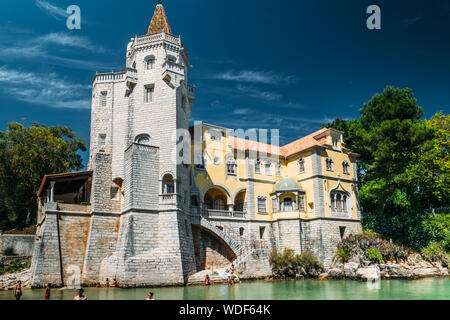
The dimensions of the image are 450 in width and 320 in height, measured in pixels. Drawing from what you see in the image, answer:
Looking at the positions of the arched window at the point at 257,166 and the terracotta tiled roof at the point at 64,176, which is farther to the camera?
the arched window at the point at 257,166

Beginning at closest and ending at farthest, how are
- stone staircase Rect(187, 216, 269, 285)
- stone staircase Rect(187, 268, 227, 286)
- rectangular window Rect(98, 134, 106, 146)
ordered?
1. stone staircase Rect(187, 268, 227, 286)
2. stone staircase Rect(187, 216, 269, 285)
3. rectangular window Rect(98, 134, 106, 146)

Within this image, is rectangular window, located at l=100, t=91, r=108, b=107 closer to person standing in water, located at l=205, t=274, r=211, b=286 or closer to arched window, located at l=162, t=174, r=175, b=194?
arched window, located at l=162, t=174, r=175, b=194

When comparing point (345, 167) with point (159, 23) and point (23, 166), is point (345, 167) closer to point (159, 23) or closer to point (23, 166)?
point (159, 23)

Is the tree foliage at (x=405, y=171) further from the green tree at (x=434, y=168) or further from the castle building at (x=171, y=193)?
the castle building at (x=171, y=193)

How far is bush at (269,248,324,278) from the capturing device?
3069 centimetres

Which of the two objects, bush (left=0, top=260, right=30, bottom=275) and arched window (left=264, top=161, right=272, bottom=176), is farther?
arched window (left=264, top=161, right=272, bottom=176)

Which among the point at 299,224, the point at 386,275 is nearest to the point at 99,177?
the point at 299,224

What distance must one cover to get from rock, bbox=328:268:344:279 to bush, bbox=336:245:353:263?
4.69ft

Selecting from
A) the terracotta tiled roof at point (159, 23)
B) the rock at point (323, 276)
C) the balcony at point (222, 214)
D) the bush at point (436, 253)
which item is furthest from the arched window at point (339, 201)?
the terracotta tiled roof at point (159, 23)

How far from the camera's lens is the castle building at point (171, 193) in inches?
990

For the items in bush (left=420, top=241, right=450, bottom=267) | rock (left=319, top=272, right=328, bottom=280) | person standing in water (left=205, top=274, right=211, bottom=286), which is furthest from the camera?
bush (left=420, top=241, right=450, bottom=267)

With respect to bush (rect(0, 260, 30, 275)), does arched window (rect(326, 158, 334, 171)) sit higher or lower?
higher

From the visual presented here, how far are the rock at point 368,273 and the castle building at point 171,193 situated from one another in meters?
3.64

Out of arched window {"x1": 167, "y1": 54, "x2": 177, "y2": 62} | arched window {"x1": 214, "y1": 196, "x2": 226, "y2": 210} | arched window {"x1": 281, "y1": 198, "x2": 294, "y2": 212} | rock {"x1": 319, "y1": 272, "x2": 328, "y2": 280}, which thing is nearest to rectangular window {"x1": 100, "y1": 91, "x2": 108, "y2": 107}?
arched window {"x1": 167, "y1": 54, "x2": 177, "y2": 62}
